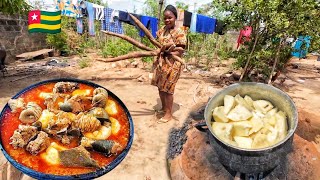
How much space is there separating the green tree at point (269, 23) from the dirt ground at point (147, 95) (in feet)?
3.93

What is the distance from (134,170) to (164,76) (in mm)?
1575

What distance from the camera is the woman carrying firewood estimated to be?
139 inches

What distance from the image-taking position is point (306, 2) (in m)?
5.62

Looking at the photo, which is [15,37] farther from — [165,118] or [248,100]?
[248,100]

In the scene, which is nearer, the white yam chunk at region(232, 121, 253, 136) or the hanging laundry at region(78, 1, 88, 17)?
the white yam chunk at region(232, 121, 253, 136)

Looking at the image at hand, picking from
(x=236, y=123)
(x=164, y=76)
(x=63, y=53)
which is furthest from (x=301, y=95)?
(x=63, y=53)

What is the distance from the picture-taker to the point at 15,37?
9.60 meters

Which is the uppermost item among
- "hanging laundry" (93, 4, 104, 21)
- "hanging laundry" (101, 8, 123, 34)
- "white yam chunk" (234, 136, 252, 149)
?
"hanging laundry" (93, 4, 104, 21)

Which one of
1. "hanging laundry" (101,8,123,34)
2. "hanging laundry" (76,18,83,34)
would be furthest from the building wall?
"hanging laundry" (101,8,123,34)

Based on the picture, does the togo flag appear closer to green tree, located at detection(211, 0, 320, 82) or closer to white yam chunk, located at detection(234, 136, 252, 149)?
green tree, located at detection(211, 0, 320, 82)

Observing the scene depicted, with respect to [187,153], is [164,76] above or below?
above

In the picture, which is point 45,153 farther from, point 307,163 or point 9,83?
point 9,83

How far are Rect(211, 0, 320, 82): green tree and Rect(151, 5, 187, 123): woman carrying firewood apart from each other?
305 cm

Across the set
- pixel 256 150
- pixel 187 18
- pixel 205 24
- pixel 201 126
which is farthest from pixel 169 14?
pixel 205 24
